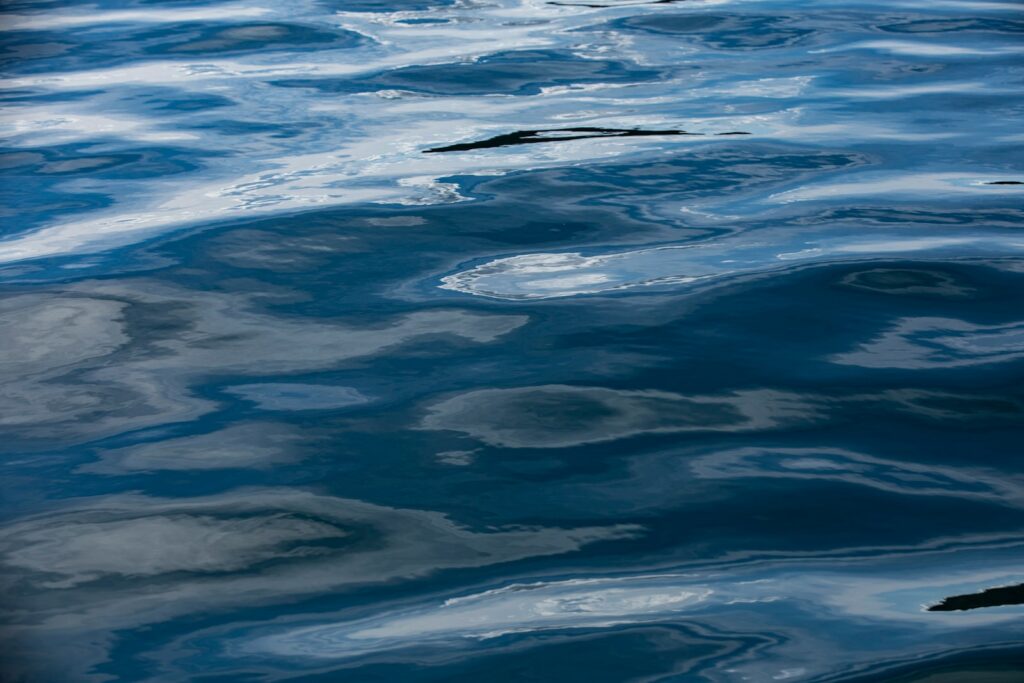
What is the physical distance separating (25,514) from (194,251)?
903mm

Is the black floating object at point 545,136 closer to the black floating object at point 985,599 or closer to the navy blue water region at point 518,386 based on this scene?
the navy blue water region at point 518,386

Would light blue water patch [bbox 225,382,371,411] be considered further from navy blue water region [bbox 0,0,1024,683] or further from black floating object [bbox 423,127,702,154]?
black floating object [bbox 423,127,702,154]

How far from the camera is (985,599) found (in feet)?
3.69

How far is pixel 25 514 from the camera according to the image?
1.33 m

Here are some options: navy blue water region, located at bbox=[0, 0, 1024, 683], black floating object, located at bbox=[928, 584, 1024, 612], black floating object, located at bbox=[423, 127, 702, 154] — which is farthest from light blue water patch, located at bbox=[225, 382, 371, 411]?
black floating object, located at bbox=[423, 127, 702, 154]

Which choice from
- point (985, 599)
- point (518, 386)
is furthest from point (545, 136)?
point (985, 599)

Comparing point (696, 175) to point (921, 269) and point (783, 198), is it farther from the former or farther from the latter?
point (921, 269)

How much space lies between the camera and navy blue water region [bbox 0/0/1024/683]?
112cm

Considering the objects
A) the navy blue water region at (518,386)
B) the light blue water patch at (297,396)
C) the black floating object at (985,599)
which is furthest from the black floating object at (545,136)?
the black floating object at (985,599)

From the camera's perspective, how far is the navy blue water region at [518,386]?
1.12 m

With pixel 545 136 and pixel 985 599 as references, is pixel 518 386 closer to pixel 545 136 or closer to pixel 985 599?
pixel 985 599

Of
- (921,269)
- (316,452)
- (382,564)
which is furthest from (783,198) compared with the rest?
(382,564)

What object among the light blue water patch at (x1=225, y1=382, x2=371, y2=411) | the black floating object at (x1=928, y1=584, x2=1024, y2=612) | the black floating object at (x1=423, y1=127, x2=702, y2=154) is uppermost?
the black floating object at (x1=423, y1=127, x2=702, y2=154)

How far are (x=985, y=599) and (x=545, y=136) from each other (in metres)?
1.89
